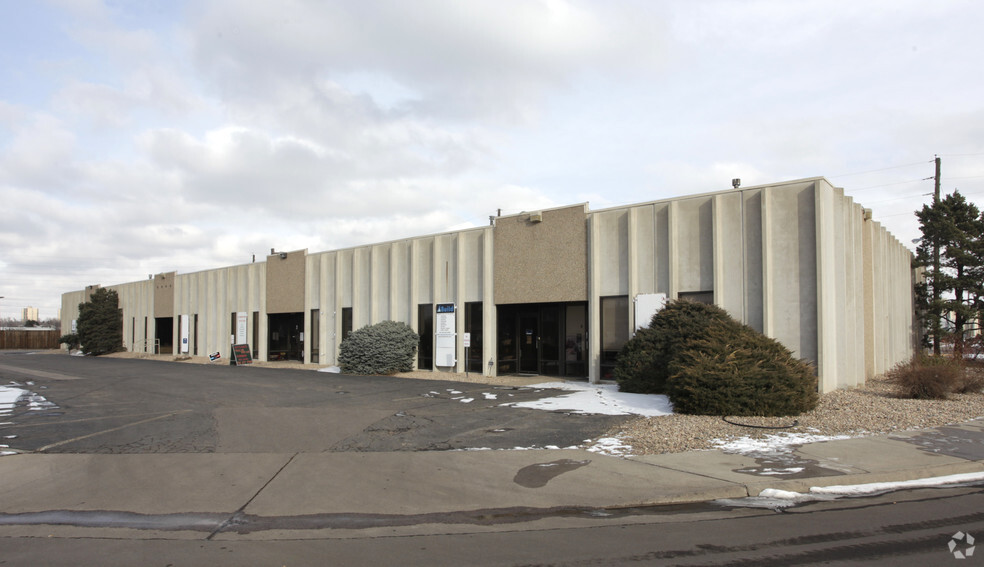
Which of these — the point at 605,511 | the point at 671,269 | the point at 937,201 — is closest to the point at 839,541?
the point at 605,511

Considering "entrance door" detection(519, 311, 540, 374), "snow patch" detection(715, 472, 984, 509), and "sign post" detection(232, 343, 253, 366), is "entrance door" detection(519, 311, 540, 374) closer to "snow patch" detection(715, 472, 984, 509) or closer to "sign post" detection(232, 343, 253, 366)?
"snow patch" detection(715, 472, 984, 509)

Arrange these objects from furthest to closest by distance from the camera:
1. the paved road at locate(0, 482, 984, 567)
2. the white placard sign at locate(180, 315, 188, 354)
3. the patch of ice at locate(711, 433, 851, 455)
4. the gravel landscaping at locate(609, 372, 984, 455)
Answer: the white placard sign at locate(180, 315, 188, 354) < the gravel landscaping at locate(609, 372, 984, 455) < the patch of ice at locate(711, 433, 851, 455) < the paved road at locate(0, 482, 984, 567)

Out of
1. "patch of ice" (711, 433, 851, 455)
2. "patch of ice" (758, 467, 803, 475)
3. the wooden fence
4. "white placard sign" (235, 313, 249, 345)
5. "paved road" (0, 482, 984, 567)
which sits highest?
"white placard sign" (235, 313, 249, 345)

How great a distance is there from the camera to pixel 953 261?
27344 millimetres

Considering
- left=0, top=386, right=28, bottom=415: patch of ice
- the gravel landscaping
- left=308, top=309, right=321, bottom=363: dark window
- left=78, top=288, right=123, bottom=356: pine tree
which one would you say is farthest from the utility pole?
left=78, top=288, right=123, bottom=356: pine tree

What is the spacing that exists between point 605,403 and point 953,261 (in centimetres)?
2302

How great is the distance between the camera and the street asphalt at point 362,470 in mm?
6160

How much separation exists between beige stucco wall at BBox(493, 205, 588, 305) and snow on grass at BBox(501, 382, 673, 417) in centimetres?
397

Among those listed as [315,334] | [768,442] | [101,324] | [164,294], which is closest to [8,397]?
[315,334]

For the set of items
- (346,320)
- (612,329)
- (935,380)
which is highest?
(346,320)

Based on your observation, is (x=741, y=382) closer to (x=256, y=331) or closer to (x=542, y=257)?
(x=542, y=257)

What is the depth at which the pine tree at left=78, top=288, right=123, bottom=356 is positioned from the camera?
143ft

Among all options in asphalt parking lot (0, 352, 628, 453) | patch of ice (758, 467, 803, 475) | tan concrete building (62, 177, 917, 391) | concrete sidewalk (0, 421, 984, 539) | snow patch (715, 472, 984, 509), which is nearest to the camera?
concrete sidewalk (0, 421, 984, 539)

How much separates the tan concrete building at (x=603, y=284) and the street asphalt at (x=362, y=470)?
5.33 meters
